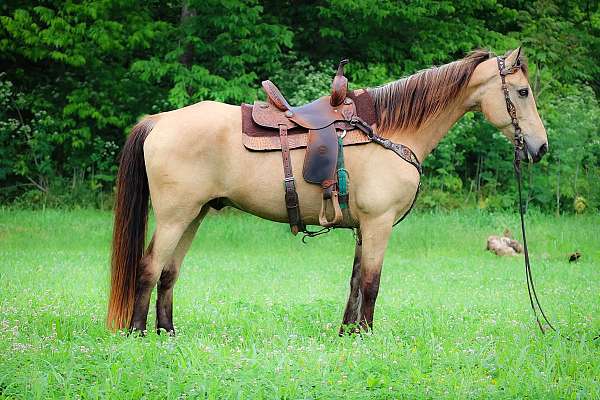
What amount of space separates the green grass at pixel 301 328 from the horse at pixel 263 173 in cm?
44

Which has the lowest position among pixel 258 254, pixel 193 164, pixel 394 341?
pixel 258 254

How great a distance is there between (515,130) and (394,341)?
1910mm

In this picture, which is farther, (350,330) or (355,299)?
(355,299)

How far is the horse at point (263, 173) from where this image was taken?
19.5 ft

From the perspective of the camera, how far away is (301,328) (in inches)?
257

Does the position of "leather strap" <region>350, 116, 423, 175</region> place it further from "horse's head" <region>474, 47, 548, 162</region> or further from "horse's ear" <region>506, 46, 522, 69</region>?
"horse's ear" <region>506, 46, 522, 69</region>

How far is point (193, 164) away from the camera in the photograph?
5.96 metres

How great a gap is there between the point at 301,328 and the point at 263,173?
1.39m

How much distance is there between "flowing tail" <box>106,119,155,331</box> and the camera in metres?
6.02

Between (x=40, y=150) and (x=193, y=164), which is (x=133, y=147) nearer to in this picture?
(x=193, y=164)

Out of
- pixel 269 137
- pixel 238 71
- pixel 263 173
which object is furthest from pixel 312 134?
pixel 238 71

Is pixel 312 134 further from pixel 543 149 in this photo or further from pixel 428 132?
pixel 543 149

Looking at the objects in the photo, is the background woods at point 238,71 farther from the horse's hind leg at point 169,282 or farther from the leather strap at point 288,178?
the leather strap at point 288,178

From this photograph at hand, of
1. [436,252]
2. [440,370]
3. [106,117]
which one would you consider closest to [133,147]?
[440,370]
